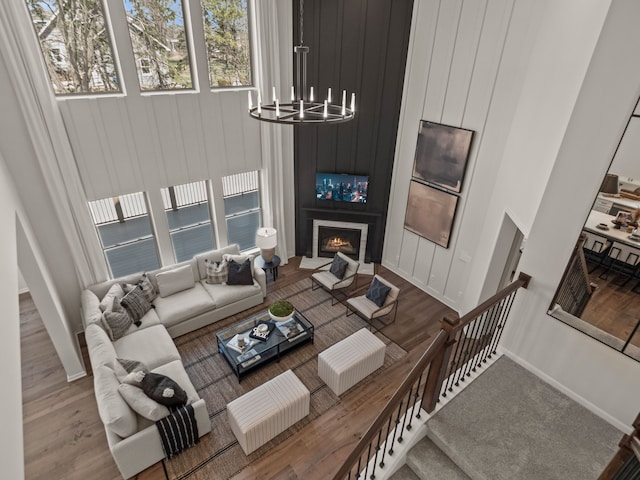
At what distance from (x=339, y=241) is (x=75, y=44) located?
5.53 meters

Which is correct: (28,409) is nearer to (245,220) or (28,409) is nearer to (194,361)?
(194,361)

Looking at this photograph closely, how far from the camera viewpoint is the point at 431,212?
22.1 ft

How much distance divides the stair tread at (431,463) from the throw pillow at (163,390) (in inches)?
102

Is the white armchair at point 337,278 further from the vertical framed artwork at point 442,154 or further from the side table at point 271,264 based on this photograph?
the vertical framed artwork at point 442,154

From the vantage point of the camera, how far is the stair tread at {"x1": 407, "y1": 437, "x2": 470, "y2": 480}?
305 centimetres

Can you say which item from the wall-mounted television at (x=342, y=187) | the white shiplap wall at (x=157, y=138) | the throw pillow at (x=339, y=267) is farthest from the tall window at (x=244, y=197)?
the throw pillow at (x=339, y=267)

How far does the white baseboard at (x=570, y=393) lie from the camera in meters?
3.22

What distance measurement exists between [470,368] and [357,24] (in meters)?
5.74

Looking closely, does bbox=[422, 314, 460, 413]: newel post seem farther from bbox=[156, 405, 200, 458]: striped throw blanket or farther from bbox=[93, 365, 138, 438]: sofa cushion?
bbox=[93, 365, 138, 438]: sofa cushion

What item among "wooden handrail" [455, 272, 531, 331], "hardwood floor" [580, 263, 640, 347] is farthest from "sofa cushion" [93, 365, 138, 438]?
"hardwood floor" [580, 263, 640, 347]

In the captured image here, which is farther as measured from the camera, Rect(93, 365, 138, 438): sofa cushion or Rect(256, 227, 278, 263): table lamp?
Rect(256, 227, 278, 263): table lamp

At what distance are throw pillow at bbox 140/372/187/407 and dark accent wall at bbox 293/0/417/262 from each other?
449cm

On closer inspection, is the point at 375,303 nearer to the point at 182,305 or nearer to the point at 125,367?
the point at 182,305

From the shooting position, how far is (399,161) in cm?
711
